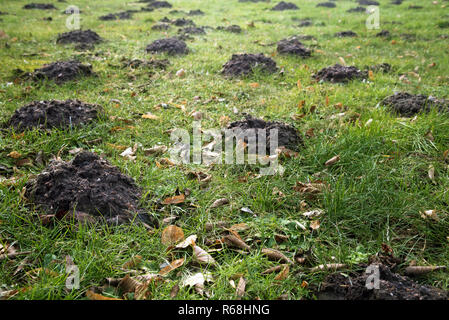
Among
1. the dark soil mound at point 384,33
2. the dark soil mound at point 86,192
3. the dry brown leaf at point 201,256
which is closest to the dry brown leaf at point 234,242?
the dry brown leaf at point 201,256

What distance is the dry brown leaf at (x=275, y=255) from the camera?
2.00 meters

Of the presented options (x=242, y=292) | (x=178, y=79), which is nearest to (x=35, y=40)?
(x=178, y=79)

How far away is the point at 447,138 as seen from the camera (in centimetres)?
311

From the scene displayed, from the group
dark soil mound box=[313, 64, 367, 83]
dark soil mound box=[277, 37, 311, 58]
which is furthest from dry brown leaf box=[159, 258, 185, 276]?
dark soil mound box=[277, 37, 311, 58]

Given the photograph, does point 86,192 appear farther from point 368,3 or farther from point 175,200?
point 368,3

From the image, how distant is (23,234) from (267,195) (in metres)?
1.77

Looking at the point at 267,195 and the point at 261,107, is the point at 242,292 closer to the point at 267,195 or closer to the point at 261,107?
the point at 267,195

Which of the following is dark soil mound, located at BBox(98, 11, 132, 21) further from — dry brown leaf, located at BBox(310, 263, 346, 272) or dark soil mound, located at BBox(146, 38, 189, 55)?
dry brown leaf, located at BBox(310, 263, 346, 272)

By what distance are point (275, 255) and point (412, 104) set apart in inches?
121

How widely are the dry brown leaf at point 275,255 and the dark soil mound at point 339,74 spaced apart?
3990 mm

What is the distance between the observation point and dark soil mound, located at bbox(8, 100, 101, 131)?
3398 mm

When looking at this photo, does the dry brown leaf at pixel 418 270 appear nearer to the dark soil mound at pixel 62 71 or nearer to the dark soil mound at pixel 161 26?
the dark soil mound at pixel 62 71

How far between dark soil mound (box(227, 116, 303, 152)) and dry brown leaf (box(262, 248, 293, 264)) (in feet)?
4.38

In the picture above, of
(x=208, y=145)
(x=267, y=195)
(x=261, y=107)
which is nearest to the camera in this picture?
(x=267, y=195)
